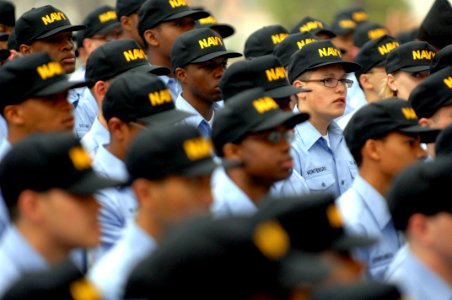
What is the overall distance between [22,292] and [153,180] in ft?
5.58

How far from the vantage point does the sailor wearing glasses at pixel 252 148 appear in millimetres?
7617

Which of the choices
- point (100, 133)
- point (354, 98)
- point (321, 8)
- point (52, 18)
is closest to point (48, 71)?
point (100, 133)

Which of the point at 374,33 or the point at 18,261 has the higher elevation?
the point at 18,261

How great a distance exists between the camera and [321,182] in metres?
9.48

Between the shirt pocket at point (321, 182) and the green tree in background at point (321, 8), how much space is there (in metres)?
13.5

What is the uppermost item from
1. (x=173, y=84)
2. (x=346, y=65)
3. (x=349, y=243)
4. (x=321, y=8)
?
(x=349, y=243)

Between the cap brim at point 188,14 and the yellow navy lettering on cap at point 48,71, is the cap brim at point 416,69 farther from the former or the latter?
the yellow navy lettering on cap at point 48,71

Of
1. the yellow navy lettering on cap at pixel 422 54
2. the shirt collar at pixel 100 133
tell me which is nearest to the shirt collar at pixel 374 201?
the shirt collar at pixel 100 133

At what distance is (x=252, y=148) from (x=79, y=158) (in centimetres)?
172

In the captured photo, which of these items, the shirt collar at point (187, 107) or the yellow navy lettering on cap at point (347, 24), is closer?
the shirt collar at point (187, 107)

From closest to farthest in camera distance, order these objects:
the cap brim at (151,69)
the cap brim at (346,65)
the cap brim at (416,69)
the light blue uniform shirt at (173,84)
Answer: the cap brim at (151,69)
the cap brim at (346,65)
the light blue uniform shirt at (173,84)
the cap brim at (416,69)

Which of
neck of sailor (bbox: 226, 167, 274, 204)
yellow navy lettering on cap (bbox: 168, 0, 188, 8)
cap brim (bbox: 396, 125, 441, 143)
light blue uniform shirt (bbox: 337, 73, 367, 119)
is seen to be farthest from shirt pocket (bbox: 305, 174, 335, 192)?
light blue uniform shirt (bbox: 337, 73, 367, 119)

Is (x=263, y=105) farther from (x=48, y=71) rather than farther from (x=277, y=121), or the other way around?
(x=48, y=71)

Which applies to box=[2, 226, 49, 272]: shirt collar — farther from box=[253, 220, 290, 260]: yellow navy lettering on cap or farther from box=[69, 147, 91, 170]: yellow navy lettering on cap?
box=[253, 220, 290, 260]: yellow navy lettering on cap
